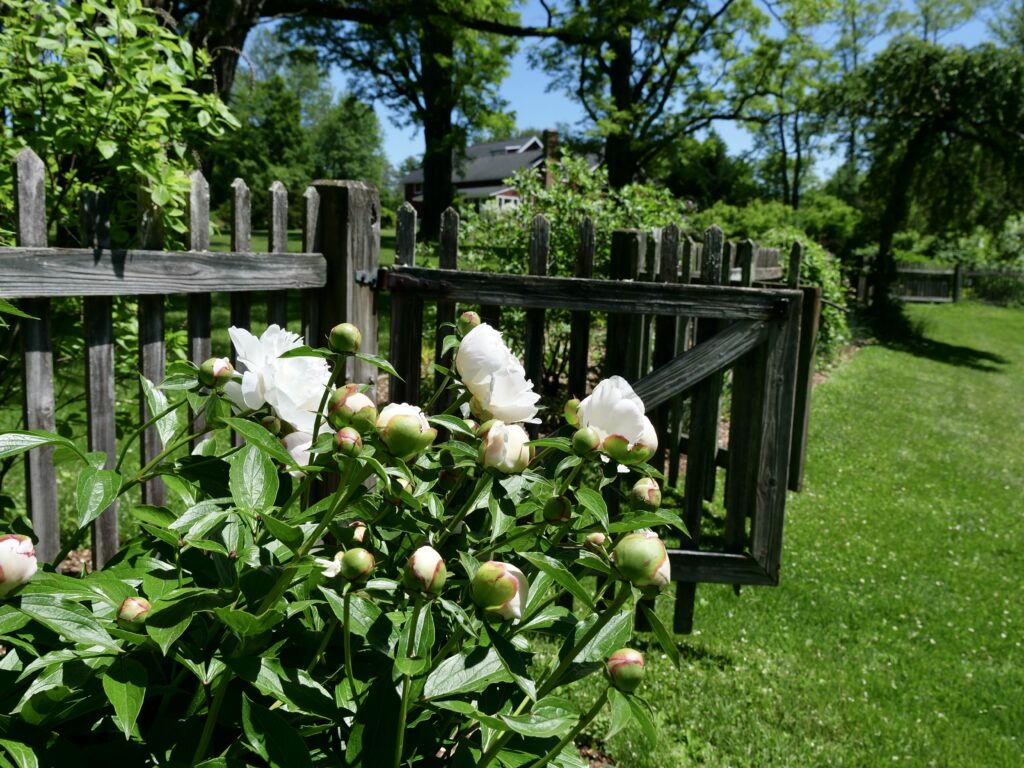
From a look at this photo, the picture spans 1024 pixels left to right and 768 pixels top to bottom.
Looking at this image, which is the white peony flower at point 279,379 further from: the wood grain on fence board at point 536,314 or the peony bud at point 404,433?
the wood grain on fence board at point 536,314

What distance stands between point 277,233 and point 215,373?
1.44 metres

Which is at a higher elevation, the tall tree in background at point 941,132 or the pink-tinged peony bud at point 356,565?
the tall tree in background at point 941,132

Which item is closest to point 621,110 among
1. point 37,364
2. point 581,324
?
point 581,324

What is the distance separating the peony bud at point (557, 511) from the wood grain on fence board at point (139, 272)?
139cm

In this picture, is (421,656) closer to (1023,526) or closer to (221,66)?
(1023,526)

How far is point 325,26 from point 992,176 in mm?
17322

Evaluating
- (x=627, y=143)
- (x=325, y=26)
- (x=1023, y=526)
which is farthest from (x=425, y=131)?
(x=1023, y=526)

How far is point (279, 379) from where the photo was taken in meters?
1.06

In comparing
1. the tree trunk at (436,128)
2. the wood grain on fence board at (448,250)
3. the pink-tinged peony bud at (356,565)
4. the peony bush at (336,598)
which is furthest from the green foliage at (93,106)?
the tree trunk at (436,128)

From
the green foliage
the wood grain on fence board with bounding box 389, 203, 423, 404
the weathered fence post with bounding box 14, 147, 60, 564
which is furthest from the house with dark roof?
the weathered fence post with bounding box 14, 147, 60, 564

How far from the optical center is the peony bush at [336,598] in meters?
0.86

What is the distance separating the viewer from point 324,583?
41.3 inches

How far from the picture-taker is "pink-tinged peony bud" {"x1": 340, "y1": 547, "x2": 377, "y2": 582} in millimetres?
841

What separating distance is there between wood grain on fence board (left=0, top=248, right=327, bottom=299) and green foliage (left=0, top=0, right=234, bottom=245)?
0.83 ft
